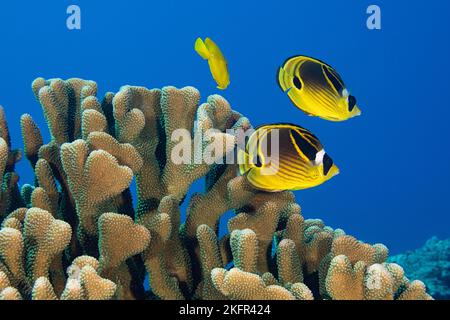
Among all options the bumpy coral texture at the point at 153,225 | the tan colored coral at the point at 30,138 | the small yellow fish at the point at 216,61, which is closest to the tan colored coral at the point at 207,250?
the bumpy coral texture at the point at 153,225

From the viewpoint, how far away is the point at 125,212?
265 cm

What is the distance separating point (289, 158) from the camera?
2.07 m

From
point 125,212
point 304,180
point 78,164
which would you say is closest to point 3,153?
point 78,164

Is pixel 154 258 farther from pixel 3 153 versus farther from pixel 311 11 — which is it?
pixel 311 11

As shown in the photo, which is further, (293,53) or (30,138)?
(293,53)

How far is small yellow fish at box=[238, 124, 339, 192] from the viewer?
2.06 metres

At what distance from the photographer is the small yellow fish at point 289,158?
206 cm

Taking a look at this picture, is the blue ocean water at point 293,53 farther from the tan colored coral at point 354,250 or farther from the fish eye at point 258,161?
the fish eye at point 258,161

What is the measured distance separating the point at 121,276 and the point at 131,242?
0.85ft

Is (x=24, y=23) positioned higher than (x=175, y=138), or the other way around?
(x=24, y=23)

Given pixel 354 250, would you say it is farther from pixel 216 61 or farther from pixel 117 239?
pixel 216 61

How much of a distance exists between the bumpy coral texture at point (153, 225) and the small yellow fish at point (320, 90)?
15.8 inches

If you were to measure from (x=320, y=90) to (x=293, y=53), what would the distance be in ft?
294

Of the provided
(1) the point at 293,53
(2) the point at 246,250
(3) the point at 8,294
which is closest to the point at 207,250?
(2) the point at 246,250
